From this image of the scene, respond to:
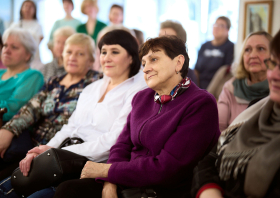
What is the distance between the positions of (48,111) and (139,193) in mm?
1241

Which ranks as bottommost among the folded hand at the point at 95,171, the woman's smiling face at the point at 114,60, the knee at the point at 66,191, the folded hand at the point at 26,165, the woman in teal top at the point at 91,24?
the folded hand at the point at 26,165

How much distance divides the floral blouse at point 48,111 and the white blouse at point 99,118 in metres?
0.13

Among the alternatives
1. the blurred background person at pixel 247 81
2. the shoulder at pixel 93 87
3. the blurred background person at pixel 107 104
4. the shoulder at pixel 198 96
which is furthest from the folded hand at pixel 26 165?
the blurred background person at pixel 247 81

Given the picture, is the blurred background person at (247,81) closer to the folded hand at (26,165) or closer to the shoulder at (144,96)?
the shoulder at (144,96)

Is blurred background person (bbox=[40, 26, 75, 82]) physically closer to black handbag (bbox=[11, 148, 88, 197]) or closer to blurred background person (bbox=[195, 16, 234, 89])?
black handbag (bbox=[11, 148, 88, 197])

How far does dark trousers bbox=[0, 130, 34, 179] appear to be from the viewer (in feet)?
6.50

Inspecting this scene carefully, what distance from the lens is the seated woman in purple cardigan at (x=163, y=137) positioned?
126 centimetres

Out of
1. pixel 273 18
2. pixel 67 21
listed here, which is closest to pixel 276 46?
pixel 67 21

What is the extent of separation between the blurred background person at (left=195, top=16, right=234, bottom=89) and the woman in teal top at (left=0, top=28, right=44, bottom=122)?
7.14 ft

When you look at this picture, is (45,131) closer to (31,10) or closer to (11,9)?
(31,10)

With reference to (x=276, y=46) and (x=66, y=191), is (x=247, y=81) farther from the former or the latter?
(x=66, y=191)

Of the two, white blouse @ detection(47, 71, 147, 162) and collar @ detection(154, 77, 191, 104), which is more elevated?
collar @ detection(154, 77, 191, 104)

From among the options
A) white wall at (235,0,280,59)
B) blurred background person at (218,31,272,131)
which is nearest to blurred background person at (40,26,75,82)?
blurred background person at (218,31,272,131)

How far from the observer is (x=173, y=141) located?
1263 mm
